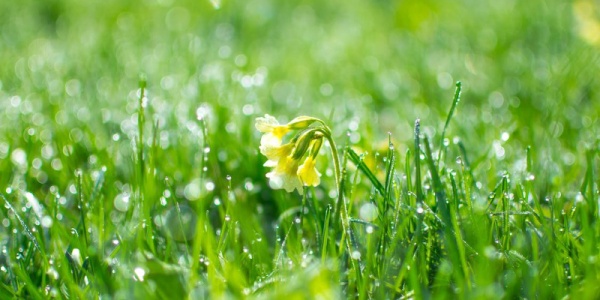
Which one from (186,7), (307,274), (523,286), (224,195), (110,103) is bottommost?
(523,286)

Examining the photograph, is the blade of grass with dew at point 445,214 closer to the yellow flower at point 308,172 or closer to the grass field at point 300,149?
the grass field at point 300,149

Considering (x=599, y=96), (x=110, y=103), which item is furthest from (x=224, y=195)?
(x=599, y=96)

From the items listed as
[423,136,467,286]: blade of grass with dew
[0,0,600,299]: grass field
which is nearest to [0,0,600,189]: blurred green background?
[0,0,600,299]: grass field

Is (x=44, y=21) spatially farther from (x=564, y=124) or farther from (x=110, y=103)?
(x=564, y=124)

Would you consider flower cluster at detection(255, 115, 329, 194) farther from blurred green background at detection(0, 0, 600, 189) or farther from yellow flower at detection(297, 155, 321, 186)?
blurred green background at detection(0, 0, 600, 189)

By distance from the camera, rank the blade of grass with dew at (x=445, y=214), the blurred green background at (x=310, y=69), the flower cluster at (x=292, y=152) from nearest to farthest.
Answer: the blade of grass with dew at (x=445, y=214) < the flower cluster at (x=292, y=152) < the blurred green background at (x=310, y=69)

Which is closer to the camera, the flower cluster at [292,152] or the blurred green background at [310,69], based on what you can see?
the flower cluster at [292,152]

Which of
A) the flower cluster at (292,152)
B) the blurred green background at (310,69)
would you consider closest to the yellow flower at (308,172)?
the flower cluster at (292,152)

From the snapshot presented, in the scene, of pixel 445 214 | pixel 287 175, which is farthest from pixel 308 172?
pixel 445 214
